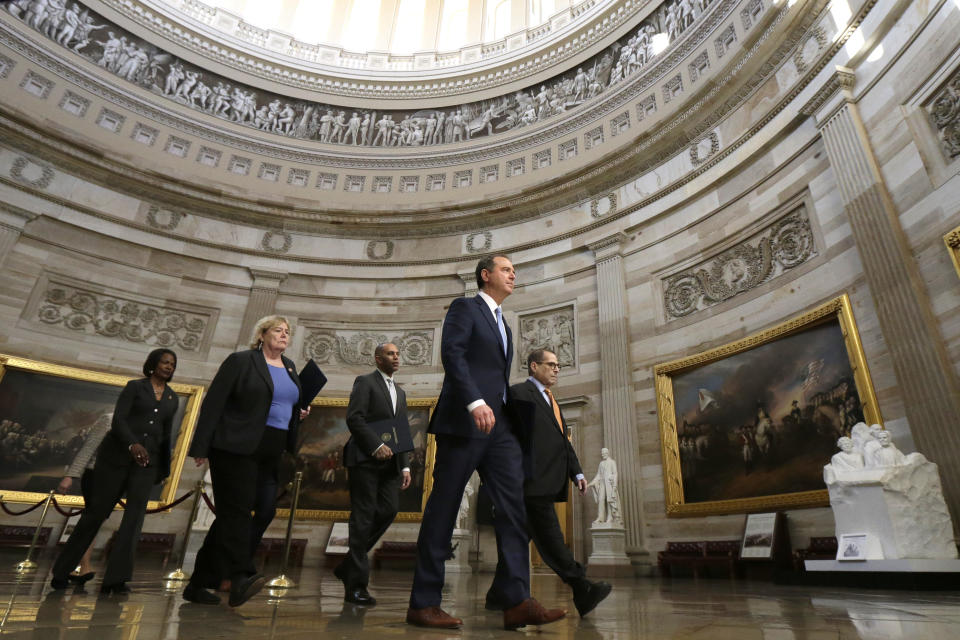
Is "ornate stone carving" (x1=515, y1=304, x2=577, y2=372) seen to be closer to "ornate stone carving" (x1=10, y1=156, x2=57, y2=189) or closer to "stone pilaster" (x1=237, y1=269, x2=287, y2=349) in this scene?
"stone pilaster" (x1=237, y1=269, x2=287, y2=349)

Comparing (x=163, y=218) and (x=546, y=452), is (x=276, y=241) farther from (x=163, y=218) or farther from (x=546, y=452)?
(x=546, y=452)

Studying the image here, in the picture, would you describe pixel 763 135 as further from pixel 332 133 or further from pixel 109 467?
pixel 332 133

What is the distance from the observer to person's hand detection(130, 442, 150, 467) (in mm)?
3887

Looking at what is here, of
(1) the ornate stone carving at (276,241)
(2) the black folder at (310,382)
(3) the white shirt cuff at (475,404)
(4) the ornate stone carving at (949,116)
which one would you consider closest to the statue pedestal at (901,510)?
(4) the ornate stone carving at (949,116)

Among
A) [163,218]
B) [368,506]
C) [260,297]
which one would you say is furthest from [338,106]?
[368,506]

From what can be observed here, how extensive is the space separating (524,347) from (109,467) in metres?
9.38

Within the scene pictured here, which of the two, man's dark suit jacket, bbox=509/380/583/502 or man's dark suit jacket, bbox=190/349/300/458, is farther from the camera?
man's dark suit jacket, bbox=509/380/583/502

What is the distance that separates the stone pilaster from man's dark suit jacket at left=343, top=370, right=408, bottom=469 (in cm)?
1002

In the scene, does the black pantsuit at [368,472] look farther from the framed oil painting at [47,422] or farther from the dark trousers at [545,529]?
the framed oil painting at [47,422]

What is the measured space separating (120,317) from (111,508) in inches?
407

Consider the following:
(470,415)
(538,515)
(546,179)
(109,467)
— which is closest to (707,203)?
(546,179)

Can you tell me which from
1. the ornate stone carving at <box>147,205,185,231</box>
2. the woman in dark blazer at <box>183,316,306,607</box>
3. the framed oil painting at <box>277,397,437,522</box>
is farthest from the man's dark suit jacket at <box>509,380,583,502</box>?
the ornate stone carving at <box>147,205,185,231</box>

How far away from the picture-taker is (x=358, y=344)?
1388cm

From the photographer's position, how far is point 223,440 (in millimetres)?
3215
